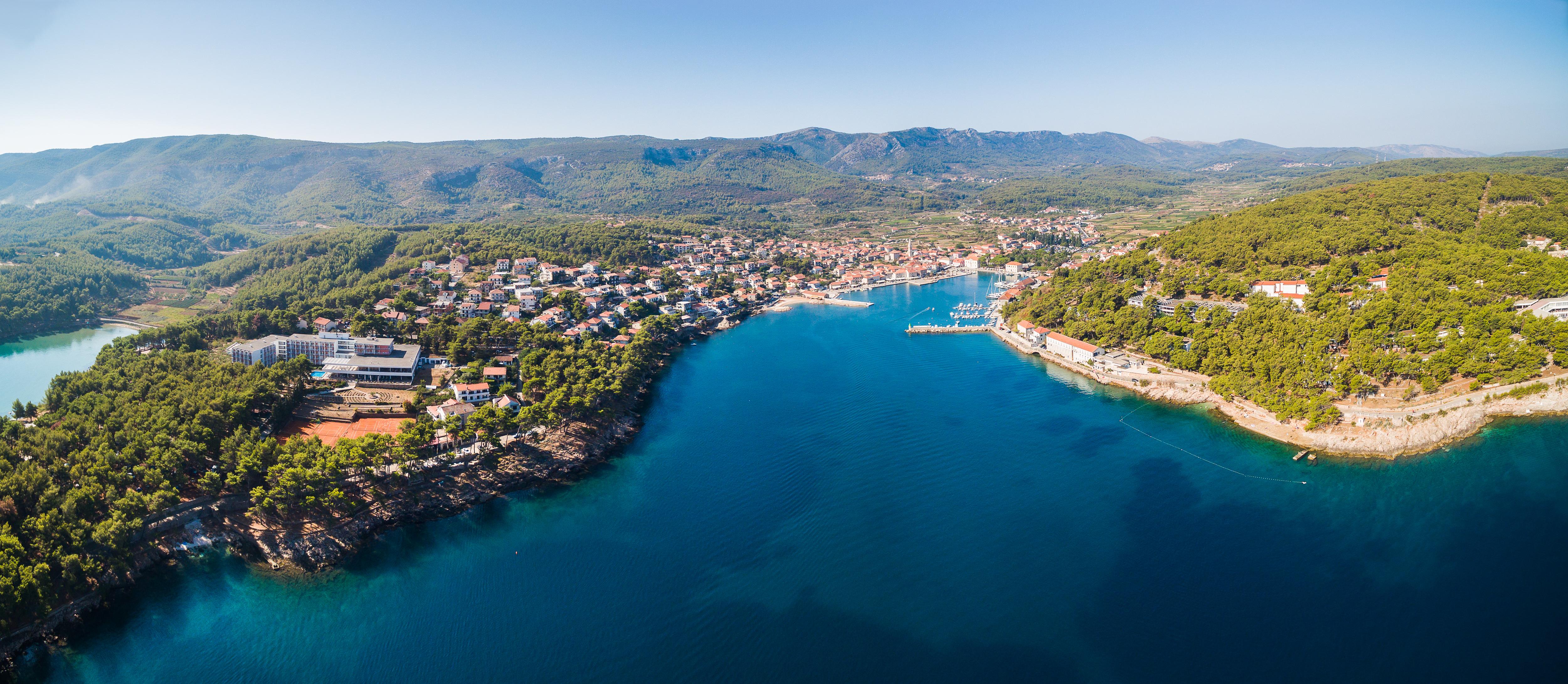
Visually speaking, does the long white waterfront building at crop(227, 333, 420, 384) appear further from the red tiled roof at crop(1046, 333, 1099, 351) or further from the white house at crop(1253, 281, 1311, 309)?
the white house at crop(1253, 281, 1311, 309)

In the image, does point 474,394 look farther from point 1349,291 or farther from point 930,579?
point 1349,291

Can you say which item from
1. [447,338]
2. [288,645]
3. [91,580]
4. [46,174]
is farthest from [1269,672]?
[46,174]

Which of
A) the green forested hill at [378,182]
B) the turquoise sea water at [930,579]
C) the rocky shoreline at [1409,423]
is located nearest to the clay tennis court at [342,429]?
the turquoise sea water at [930,579]

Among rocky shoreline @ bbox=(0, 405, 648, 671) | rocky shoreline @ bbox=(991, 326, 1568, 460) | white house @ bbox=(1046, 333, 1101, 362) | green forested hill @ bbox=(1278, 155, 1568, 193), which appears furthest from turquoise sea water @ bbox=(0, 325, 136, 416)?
green forested hill @ bbox=(1278, 155, 1568, 193)

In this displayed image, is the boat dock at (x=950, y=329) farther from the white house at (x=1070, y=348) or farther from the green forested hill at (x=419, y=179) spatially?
the green forested hill at (x=419, y=179)

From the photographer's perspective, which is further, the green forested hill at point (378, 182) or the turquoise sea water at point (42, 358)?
the green forested hill at point (378, 182)

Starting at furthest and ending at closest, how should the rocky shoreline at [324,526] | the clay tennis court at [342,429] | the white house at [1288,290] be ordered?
1. the white house at [1288,290]
2. the clay tennis court at [342,429]
3. the rocky shoreline at [324,526]

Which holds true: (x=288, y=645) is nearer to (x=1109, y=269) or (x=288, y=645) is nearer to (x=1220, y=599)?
(x=1220, y=599)

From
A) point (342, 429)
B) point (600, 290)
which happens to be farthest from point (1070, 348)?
point (342, 429)

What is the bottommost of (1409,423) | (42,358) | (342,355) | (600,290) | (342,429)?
(1409,423)
